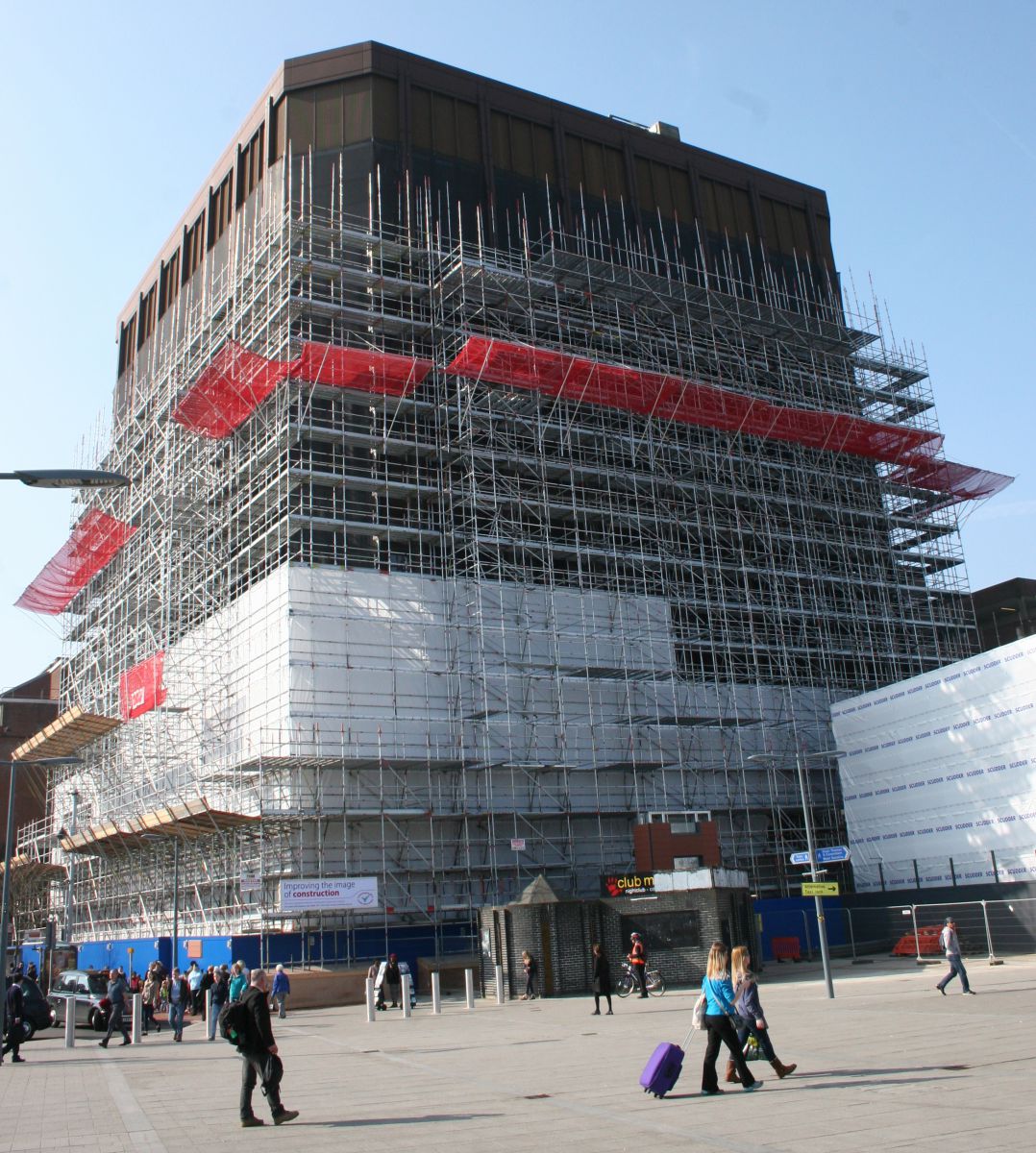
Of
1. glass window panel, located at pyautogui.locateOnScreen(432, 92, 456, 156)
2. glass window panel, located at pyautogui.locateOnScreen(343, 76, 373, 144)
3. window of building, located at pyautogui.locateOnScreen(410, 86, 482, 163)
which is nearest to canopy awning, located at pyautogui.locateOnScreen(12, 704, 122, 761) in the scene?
glass window panel, located at pyautogui.locateOnScreen(343, 76, 373, 144)

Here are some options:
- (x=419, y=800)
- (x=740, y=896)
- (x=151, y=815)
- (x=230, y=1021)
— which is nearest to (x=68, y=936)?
(x=151, y=815)

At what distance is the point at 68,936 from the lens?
48.7m

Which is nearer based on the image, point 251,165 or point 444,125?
point 444,125

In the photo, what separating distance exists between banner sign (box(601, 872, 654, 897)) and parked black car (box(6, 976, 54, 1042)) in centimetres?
1408

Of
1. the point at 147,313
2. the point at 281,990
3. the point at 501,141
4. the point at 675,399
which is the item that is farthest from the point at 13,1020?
the point at 147,313

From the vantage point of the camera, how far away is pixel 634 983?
90.8 ft

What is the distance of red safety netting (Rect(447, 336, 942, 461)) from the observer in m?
40.1

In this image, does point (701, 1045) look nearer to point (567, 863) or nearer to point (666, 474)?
point (567, 863)

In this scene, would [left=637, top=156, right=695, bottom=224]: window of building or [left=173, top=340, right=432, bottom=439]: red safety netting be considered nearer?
[left=173, top=340, right=432, bottom=439]: red safety netting

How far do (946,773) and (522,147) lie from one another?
97.2 ft

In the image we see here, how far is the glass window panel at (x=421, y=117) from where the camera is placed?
4584 centimetres

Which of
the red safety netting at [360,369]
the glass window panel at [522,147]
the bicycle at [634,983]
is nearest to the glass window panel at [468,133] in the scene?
the glass window panel at [522,147]

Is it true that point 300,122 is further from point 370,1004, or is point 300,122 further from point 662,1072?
point 662,1072

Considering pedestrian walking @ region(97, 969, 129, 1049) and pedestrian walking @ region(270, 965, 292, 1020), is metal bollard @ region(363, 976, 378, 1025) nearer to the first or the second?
pedestrian walking @ region(270, 965, 292, 1020)
